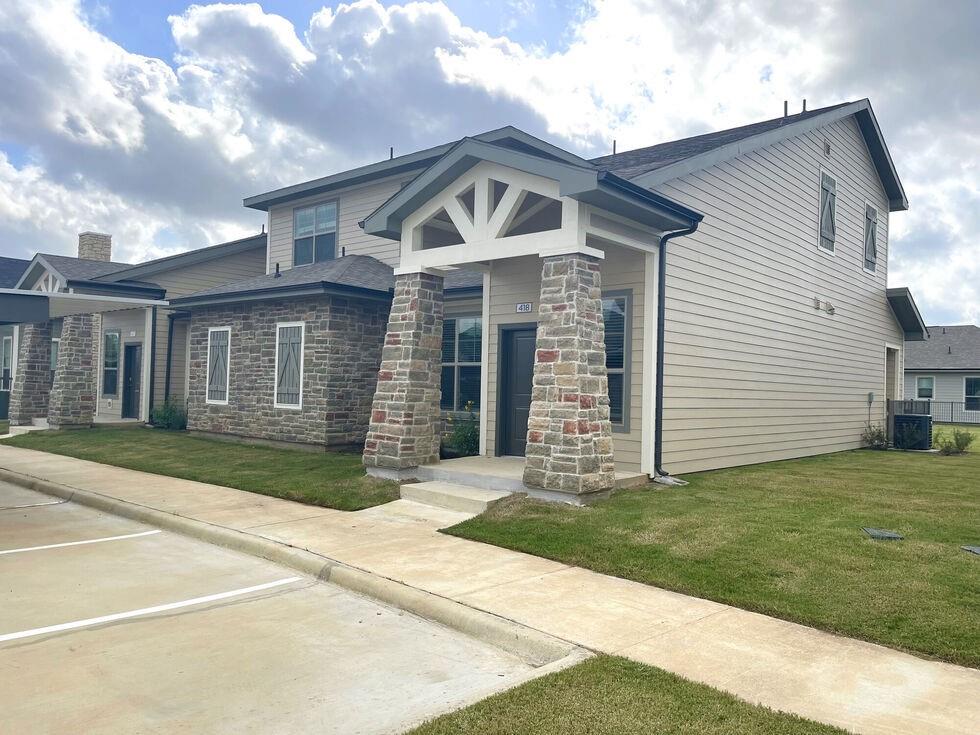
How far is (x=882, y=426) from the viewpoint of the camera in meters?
18.9

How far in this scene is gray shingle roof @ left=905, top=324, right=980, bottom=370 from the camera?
115 feet

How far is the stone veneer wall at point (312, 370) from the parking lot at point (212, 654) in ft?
25.3

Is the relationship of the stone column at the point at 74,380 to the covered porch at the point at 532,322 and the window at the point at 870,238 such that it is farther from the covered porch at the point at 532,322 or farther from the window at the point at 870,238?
the window at the point at 870,238

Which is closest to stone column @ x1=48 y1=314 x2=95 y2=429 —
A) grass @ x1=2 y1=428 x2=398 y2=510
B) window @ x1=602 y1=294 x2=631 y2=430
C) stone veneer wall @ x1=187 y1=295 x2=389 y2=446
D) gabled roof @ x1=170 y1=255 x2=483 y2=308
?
grass @ x1=2 y1=428 x2=398 y2=510

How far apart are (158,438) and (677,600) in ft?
46.9

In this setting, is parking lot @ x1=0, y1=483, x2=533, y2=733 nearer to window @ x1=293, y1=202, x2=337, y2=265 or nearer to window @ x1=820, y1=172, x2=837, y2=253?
window @ x1=293, y1=202, x2=337, y2=265

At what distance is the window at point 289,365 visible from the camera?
15148 mm

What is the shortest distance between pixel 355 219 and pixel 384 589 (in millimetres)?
13426

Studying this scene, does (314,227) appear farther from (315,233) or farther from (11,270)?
(11,270)

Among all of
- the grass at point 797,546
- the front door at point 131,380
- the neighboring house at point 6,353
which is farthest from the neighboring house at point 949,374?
the neighboring house at point 6,353

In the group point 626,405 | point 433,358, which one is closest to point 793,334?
point 626,405

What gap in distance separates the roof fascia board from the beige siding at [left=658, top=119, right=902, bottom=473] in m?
0.26

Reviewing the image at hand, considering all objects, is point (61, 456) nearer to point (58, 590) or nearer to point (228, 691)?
point (58, 590)

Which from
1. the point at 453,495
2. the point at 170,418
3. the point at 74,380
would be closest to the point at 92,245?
the point at 74,380
